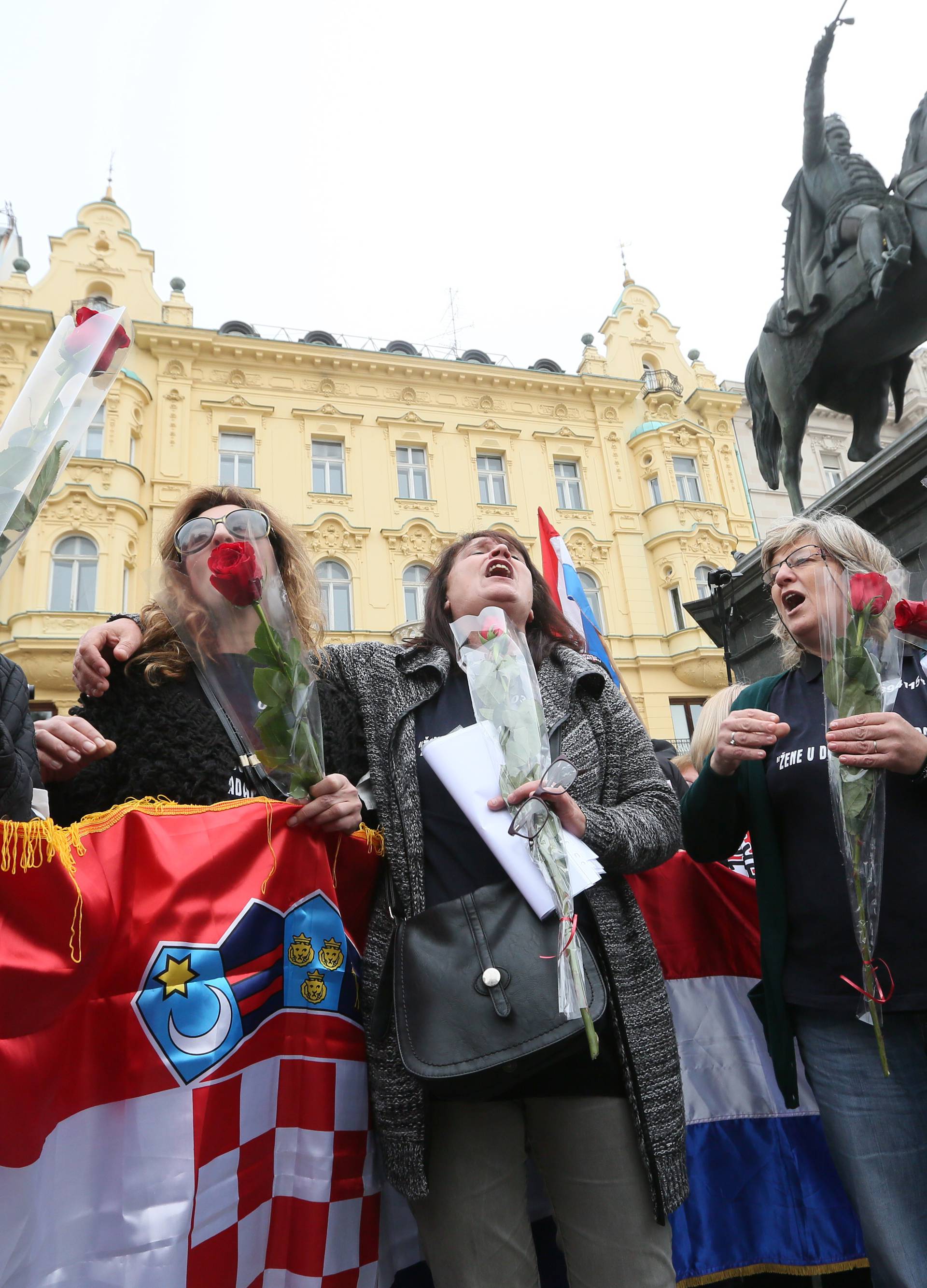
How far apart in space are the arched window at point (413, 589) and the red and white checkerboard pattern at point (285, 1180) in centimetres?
1755

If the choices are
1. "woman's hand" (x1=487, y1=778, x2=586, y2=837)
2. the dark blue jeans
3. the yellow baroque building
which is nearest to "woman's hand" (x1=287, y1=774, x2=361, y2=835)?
"woman's hand" (x1=487, y1=778, x2=586, y2=837)

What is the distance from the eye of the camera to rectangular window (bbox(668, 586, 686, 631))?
66.4 feet

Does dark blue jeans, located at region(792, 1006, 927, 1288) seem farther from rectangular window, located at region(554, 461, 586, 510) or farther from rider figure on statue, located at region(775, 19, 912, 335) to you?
rectangular window, located at region(554, 461, 586, 510)

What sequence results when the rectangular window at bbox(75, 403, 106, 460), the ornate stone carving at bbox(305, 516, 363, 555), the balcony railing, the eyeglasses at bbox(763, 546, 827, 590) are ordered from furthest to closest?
the balcony railing < the ornate stone carving at bbox(305, 516, 363, 555) < the rectangular window at bbox(75, 403, 106, 460) < the eyeglasses at bbox(763, 546, 827, 590)

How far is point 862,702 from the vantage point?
5.88ft

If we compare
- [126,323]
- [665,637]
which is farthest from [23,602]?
[126,323]

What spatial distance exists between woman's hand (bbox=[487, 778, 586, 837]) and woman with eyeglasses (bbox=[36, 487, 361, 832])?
36 cm

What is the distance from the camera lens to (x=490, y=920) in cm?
153

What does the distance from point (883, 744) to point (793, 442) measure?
4976 millimetres

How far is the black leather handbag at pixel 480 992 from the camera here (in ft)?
4.59

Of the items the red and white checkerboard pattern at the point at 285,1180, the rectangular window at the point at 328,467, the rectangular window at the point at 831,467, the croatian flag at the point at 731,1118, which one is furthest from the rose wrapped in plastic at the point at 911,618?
the rectangular window at the point at 831,467

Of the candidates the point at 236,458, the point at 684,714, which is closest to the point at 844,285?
the point at 684,714

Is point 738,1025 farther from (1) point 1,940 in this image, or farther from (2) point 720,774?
(1) point 1,940

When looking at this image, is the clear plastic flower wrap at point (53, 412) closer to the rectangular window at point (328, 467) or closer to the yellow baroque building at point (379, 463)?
the yellow baroque building at point (379, 463)
